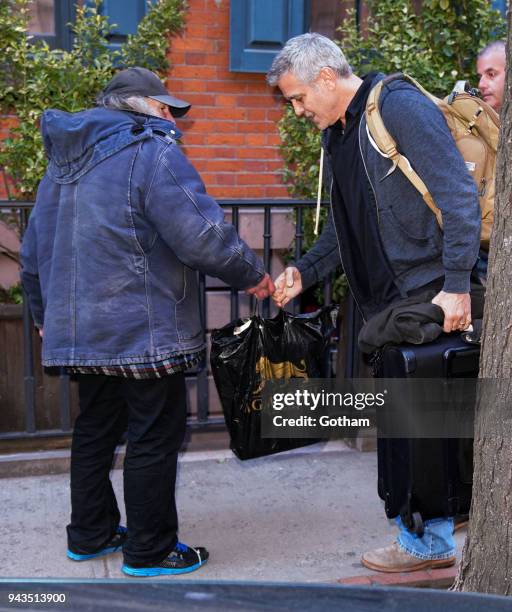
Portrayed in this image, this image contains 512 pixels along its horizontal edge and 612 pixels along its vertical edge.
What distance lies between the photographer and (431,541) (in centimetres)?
345

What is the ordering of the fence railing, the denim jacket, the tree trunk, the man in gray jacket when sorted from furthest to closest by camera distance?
the fence railing, the denim jacket, the man in gray jacket, the tree trunk

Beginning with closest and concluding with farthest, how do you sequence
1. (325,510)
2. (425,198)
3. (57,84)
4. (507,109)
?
(507,109)
(425,198)
(325,510)
(57,84)

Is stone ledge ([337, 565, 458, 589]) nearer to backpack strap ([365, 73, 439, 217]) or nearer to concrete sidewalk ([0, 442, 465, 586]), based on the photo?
concrete sidewalk ([0, 442, 465, 586])

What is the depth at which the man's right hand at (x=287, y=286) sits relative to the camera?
3.61 meters

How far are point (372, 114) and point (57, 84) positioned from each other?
2.28 m

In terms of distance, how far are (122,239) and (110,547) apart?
133 centimetres

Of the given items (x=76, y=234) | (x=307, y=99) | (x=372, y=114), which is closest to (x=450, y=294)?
(x=372, y=114)

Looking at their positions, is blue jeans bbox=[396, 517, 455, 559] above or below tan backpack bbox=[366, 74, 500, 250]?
below

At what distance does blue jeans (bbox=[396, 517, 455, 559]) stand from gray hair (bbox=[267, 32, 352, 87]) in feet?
5.67

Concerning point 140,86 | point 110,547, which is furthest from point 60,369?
point 140,86

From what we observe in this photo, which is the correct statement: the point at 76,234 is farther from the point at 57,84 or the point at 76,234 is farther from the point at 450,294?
the point at 57,84

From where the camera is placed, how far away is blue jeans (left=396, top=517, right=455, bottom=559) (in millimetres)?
3439

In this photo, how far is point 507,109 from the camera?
7.88 ft

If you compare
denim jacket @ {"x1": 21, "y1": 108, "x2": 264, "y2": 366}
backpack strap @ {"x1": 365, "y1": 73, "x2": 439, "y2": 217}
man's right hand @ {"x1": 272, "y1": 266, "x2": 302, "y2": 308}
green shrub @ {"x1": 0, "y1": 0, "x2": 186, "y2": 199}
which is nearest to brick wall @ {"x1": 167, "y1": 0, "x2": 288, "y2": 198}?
green shrub @ {"x1": 0, "y1": 0, "x2": 186, "y2": 199}
